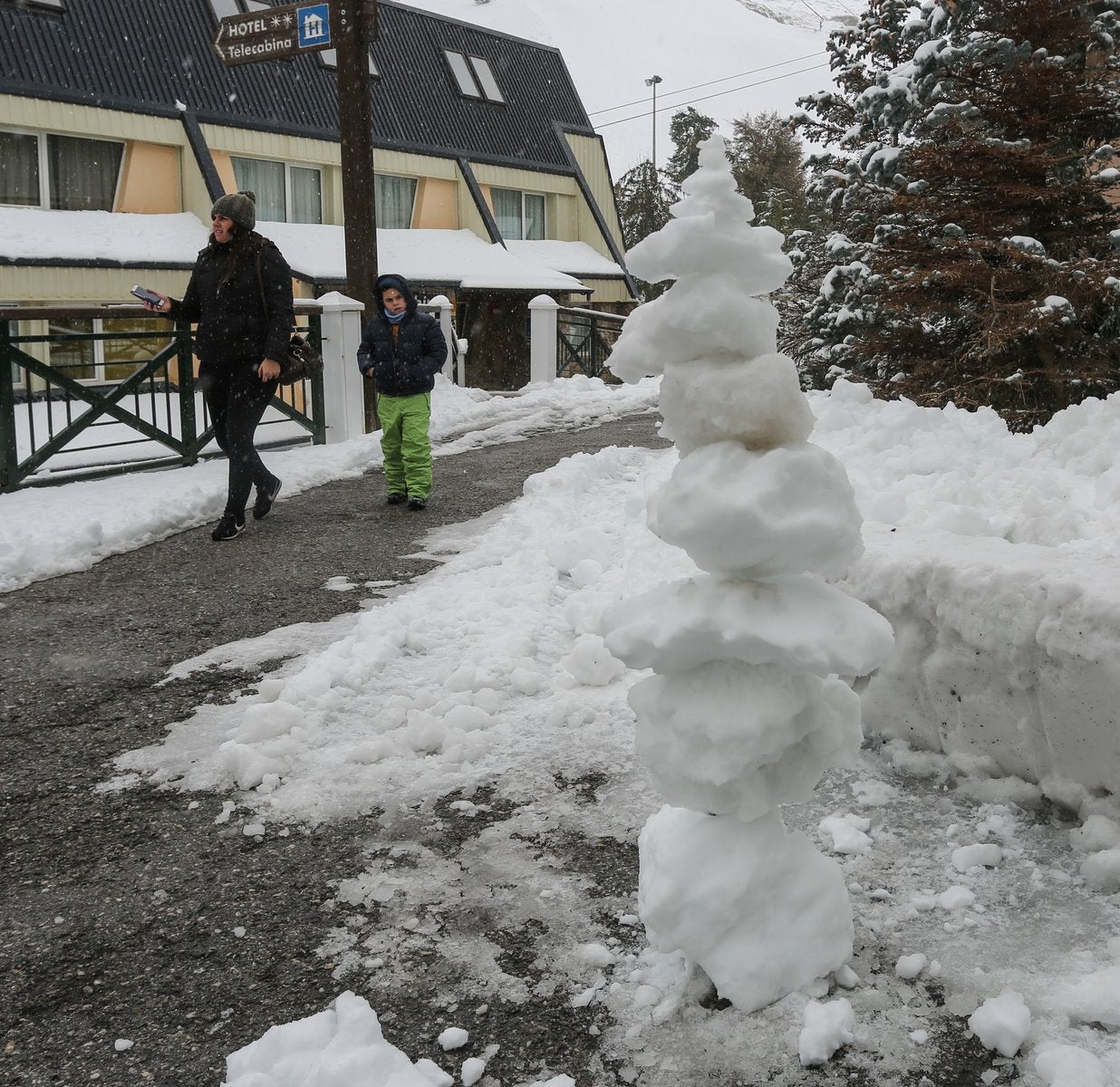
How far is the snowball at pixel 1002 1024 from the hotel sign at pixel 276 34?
11.2 metres

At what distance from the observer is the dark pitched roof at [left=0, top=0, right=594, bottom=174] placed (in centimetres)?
1731

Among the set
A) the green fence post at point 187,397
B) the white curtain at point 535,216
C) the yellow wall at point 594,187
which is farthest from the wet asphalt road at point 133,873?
the yellow wall at point 594,187

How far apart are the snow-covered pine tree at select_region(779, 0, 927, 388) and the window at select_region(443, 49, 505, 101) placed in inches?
515

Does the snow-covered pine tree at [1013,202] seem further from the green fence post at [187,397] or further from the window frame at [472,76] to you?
the window frame at [472,76]

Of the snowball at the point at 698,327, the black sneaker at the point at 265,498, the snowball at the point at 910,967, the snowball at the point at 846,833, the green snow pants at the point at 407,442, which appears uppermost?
the snowball at the point at 698,327

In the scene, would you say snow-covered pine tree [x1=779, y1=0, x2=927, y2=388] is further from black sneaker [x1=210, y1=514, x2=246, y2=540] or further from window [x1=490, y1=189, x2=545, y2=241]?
window [x1=490, y1=189, x2=545, y2=241]

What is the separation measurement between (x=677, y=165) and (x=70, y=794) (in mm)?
46594

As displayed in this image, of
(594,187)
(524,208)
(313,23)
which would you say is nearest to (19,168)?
(313,23)

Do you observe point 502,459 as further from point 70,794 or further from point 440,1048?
point 440,1048

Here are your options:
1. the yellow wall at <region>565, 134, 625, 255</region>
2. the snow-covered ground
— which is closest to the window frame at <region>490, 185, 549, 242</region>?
the yellow wall at <region>565, 134, 625, 255</region>

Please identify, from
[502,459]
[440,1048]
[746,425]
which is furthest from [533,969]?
[502,459]

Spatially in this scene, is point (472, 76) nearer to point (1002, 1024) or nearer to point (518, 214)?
point (518, 214)

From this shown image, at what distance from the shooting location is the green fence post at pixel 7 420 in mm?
8133

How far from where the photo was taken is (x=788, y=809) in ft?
11.0
